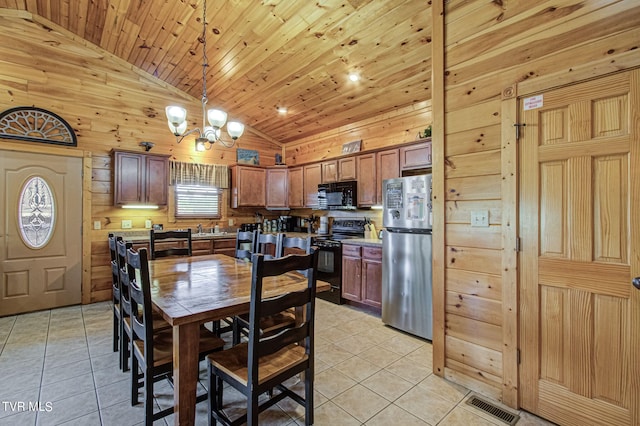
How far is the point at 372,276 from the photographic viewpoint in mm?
3955

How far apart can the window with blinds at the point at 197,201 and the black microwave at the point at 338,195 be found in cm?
206

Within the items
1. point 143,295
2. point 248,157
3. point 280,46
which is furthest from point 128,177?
point 143,295

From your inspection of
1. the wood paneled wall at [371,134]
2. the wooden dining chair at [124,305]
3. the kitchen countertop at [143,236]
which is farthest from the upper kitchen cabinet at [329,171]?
the wooden dining chair at [124,305]

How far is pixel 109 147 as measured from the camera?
15.2 ft

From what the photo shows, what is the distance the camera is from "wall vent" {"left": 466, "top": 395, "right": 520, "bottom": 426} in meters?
1.92

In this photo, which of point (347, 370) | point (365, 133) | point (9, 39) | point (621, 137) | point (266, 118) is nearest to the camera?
point (621, 137)

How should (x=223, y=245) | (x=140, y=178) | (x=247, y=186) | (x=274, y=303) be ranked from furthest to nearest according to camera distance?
(x=247, y=186), (x=223, y=245), (x=140, y=178), (x=274, y=303)

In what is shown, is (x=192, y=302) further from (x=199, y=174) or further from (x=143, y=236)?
(x=199, y=174)

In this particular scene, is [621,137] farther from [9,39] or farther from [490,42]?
[9,39]

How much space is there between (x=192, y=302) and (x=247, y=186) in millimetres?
4219

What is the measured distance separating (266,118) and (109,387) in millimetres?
4647

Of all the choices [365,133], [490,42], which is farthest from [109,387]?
[365,133]

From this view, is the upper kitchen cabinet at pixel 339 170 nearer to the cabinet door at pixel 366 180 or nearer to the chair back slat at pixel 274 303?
the cabinet door at pixel 366 180

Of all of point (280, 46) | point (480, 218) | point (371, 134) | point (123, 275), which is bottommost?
point (123, 275)
